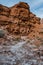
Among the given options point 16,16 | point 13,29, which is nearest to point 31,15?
point 16,16

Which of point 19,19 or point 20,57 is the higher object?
point 19,19

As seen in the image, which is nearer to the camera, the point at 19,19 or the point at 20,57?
the point at 20,57

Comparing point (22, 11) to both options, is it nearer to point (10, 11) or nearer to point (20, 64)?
point (10, 11)

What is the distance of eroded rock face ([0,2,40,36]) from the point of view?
37000 mm

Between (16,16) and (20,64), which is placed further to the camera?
(16,16)

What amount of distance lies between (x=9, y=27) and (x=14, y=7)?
6.38 metres

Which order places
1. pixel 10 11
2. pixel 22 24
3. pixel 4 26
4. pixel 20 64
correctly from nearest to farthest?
pixel 20 64, pixel 4 26, pixel 22 24, pixel 10 11

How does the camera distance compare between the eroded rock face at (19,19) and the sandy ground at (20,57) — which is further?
the eroded rock face at (19,19)

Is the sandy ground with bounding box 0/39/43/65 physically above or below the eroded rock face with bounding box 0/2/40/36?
below

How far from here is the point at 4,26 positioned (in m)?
36.0

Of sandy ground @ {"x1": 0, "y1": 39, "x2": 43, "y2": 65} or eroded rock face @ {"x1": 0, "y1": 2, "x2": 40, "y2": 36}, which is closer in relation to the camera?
sandy ground @ {"x1": 0, "y1": 39, "x2": 43, "y2": 65}

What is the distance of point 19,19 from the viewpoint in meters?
39.5

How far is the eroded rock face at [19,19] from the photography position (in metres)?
37.0

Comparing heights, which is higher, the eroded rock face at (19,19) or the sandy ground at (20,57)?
the eroded rock face at (19,19)
